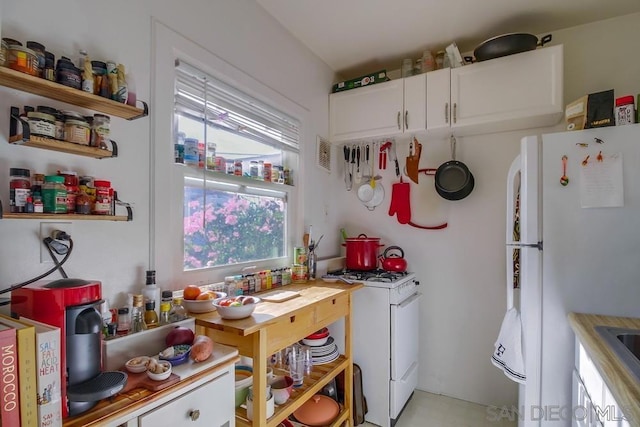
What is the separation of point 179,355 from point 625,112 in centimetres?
202

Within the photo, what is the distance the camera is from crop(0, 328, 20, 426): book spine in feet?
2.14

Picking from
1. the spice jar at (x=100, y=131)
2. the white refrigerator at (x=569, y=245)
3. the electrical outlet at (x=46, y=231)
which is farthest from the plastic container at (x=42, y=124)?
the white refrigerator at (x=569, y=245)

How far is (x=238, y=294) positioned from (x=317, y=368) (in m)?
0.64

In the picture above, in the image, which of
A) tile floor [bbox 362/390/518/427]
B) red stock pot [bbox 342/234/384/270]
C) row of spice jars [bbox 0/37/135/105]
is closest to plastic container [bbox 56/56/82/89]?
row of spice jars [bbox 0/37/135/105]

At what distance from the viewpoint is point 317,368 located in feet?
6.11

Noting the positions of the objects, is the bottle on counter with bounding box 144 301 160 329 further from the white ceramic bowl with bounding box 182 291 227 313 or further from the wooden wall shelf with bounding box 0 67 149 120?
the wooden wall shelf with bounding box 0 67 149 120

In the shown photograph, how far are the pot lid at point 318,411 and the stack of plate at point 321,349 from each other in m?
0.24

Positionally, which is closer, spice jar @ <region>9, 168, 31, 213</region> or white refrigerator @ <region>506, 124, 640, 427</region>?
spice jar @ <region>9, 168, 31, 213</region>

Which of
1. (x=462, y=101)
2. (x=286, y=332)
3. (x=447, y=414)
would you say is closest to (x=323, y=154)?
(x=462, y=101)

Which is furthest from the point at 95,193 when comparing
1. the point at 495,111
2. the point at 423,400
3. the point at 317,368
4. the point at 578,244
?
the point at 423,400

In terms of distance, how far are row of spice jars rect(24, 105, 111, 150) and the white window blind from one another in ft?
1.51

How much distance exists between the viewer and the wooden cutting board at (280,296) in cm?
165

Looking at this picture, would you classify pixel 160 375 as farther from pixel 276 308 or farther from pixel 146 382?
pixel 276 308

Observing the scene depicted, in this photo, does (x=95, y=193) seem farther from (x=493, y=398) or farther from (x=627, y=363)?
(x=493, y=398)
